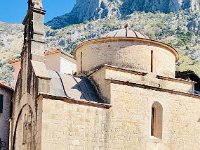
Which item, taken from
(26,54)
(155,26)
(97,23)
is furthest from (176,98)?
(97,23)

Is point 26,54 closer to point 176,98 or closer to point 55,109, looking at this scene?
point 55,109

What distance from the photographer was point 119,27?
540 ft

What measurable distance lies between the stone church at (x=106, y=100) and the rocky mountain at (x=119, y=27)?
98.6m

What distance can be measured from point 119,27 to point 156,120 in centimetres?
14165

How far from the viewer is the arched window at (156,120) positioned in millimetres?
24000

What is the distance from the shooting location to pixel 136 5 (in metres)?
182

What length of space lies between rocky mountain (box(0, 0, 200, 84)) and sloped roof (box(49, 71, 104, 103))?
99105 mm

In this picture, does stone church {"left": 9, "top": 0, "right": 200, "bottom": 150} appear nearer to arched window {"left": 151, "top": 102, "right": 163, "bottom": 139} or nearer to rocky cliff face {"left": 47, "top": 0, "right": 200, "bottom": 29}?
arched window {"left": 151, "top": 102, "right": 163, "bottom": 139}

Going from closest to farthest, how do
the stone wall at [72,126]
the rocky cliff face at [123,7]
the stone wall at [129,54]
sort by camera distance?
1. the stone wall at [72,126]
2. the stone wall at [129,54]
3. the rocky cliff face at [123,7]

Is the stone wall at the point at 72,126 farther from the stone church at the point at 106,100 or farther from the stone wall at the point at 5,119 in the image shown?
the stone wall at the point at 5,119

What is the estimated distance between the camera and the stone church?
70.6ft

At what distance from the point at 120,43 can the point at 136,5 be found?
159626mm

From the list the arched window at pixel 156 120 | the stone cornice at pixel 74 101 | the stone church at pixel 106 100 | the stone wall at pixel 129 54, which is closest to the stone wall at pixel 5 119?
the stone church at pixel 106 100

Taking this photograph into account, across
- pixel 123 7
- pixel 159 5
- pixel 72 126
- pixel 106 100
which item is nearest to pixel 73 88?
pixel 106 100
